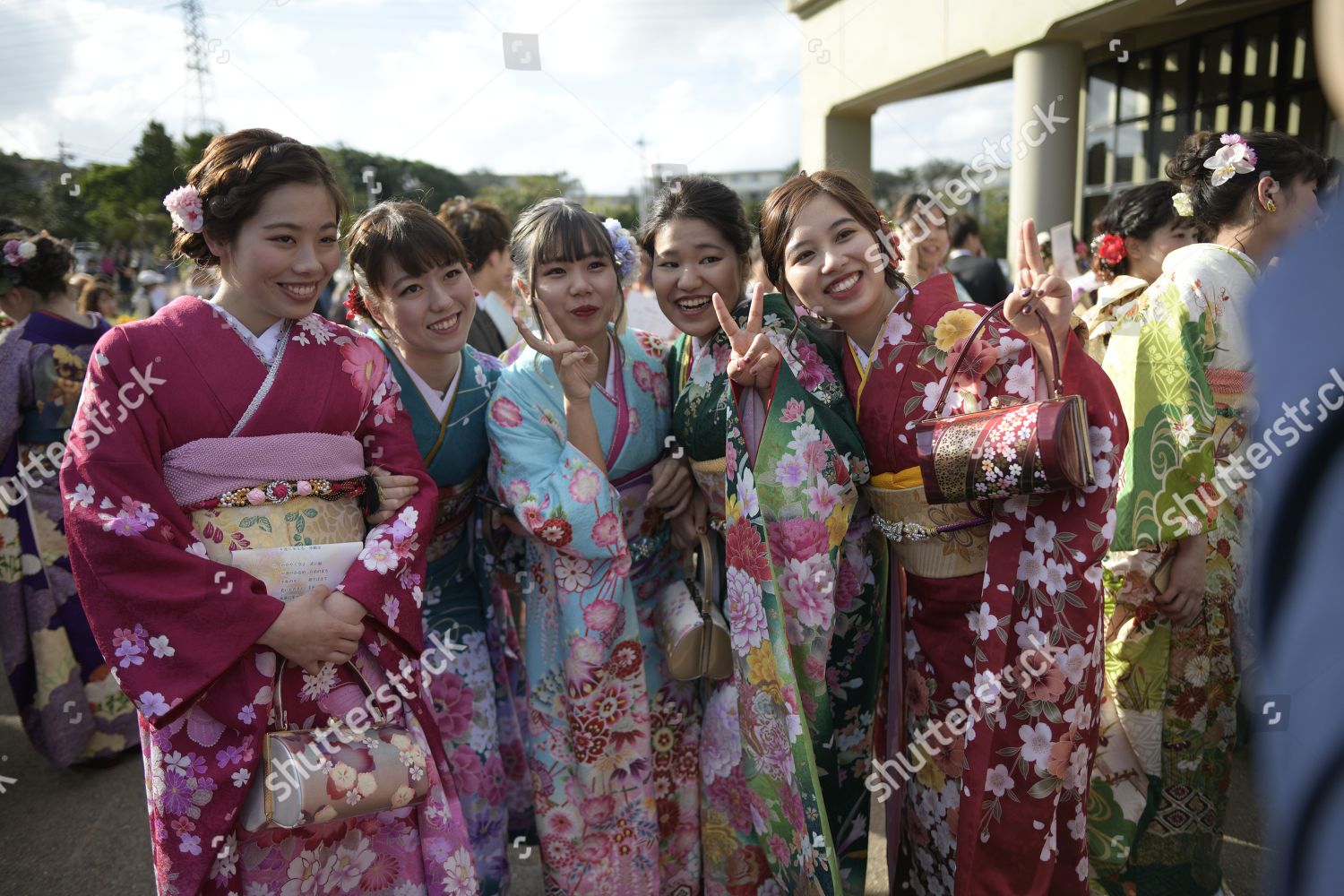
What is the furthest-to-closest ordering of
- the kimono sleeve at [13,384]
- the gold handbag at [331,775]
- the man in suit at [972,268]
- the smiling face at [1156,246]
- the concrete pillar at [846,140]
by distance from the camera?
1. the concrete pillar at [846,140]
2. the man in suit at [972,268]
3. the kimono sleeve at [13,384]
4. the smiling face at [1156,246]
5. the gold handbag at [331,775]

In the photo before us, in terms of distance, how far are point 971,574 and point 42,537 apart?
12.2 ft

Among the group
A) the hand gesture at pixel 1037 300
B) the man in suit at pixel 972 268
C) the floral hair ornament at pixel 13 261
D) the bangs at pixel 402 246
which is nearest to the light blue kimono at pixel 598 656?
the bangs at pixel 402 246

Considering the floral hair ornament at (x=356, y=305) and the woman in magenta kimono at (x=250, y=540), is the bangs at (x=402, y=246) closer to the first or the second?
the floral hair ornament at (x=356, y=305)

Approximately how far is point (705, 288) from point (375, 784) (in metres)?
1.51

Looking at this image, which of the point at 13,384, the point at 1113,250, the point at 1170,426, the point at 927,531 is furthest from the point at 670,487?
the point at 13,384

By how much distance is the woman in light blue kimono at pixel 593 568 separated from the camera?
225 cm

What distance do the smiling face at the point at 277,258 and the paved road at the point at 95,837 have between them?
6.44ft

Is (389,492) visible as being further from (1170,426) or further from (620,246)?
(1170,426)

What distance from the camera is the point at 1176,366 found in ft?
7.64

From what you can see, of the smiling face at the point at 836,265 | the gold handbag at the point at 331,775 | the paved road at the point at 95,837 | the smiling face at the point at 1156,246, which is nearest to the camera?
the gold handbag at the point at 331,775

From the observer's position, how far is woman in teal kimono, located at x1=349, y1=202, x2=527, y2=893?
7.73 feet

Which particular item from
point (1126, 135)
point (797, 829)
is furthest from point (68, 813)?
point (1126, 135)

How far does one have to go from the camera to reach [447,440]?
242 centimetres

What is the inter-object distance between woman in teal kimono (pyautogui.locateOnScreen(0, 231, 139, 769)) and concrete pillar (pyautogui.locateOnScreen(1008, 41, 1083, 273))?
7208 millimetres
